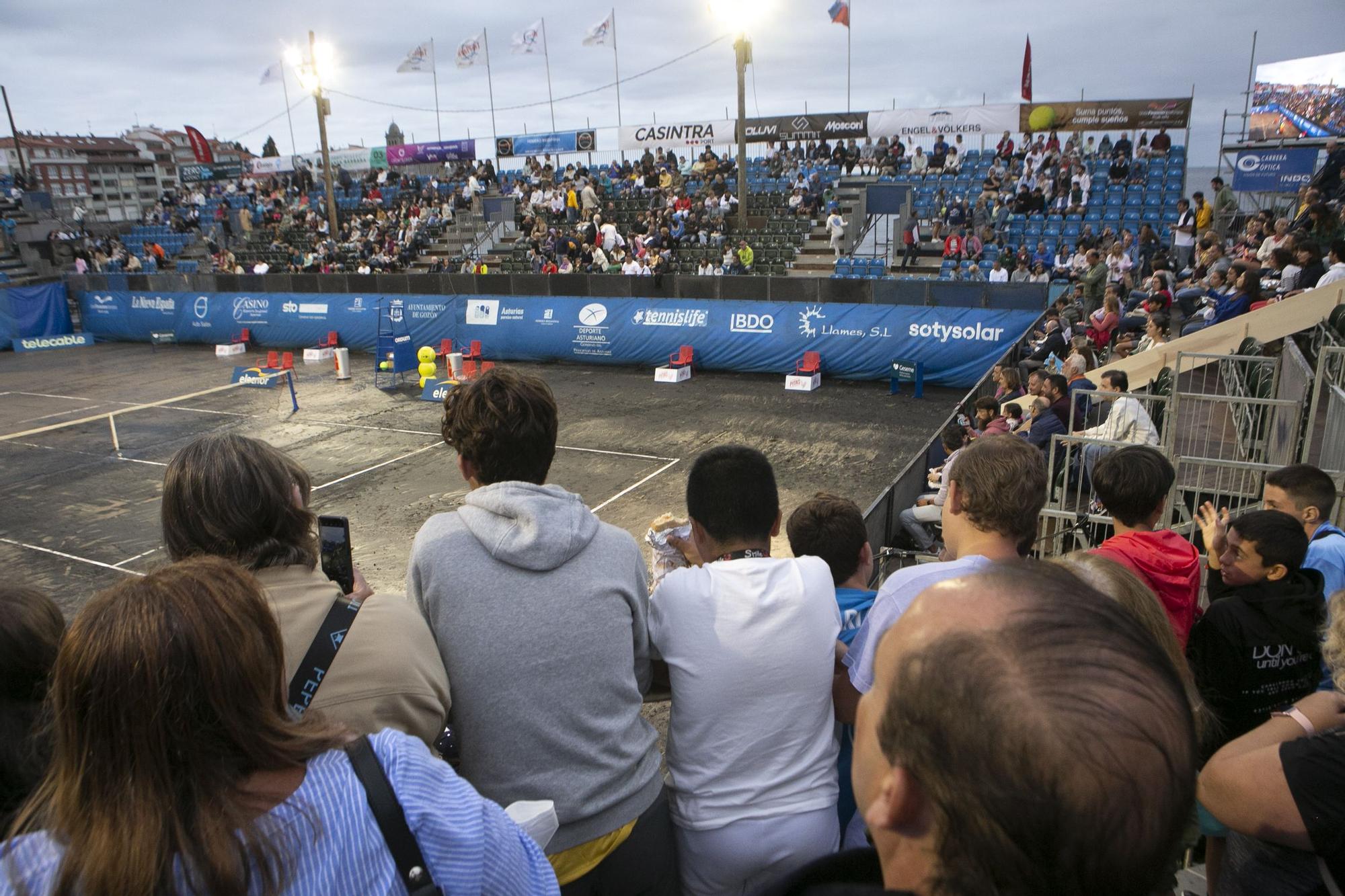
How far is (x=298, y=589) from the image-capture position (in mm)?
2125

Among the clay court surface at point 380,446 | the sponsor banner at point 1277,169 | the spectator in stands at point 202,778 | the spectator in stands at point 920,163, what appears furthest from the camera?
the spectator in stands at point 920,163

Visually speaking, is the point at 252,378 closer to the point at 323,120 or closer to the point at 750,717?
the point at 323,120

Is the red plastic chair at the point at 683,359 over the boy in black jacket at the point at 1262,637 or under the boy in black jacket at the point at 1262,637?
under

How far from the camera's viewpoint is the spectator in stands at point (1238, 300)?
35.8 feet

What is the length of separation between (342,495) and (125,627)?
12.1 m

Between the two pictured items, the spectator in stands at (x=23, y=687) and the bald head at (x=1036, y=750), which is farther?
the spectator in stands at (x=23, y=687)

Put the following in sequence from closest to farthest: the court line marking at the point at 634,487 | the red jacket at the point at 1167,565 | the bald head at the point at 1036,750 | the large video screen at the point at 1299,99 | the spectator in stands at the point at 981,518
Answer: the bald head at the point at 1036,750
the spectator in stands at the point at 981,518
the red jacket at the point at 1167,565
the court line marking at the point at 634,487
the large video screen at the point at 1299,99

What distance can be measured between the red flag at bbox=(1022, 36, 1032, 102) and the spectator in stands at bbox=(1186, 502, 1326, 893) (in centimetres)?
3354

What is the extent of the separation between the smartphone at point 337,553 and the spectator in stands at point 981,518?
1681 millimetres

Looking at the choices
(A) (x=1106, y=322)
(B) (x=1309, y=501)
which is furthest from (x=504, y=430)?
(A) (x=1106, y=322)

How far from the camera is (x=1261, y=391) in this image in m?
9.34

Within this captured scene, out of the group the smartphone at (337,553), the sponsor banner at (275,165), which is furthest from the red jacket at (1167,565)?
the sponsor banner at (275,165)

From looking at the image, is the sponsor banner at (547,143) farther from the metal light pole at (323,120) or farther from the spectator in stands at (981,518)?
the spectator in stands at (981,518)

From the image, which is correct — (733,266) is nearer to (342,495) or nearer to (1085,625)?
(342,495)
